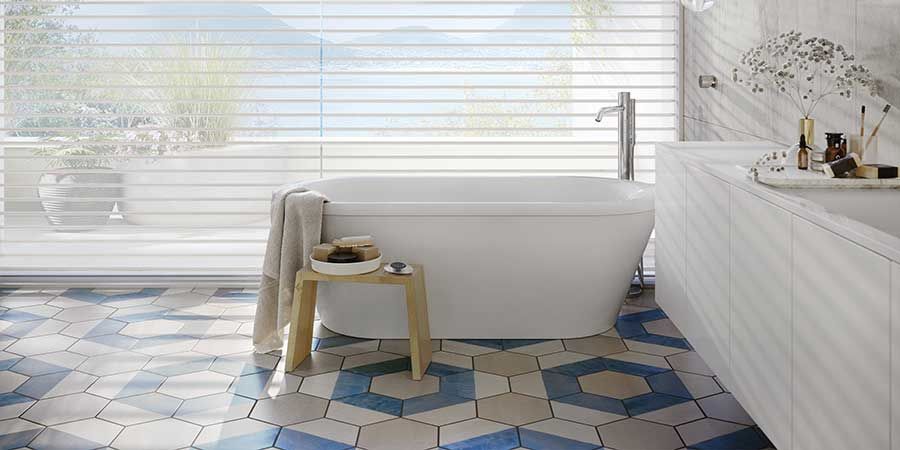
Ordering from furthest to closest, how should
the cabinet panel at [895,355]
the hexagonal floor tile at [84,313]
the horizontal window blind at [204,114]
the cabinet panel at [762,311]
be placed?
the horizontal window blind at [204,114]
the hexagonal floor tile at [84,313]
the cabinet panel at [762,311]
the cabinet panel at [895,355]

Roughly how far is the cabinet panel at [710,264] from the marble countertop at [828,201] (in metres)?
0.07

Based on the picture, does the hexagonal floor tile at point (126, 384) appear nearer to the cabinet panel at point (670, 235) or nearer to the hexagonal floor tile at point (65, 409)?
the hexagonal floor tile at point (65, 409)

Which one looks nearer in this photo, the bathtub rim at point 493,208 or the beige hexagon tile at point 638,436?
the beige hexagon tile at point 638,436

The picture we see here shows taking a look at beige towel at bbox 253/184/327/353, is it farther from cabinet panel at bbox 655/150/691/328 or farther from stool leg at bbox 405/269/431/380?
cabinet panel at bbox 655/150/691/328

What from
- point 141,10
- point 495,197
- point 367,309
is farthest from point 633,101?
point 141,10

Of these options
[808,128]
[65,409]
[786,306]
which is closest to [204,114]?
[65,409]

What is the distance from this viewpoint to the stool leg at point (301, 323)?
3291 mm

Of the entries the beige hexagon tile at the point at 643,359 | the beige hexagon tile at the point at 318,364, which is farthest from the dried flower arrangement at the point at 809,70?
the beige hexagon tile at the point at 318,364

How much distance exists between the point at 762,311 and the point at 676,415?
857 mm

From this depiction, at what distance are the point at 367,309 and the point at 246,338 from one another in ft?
1.82

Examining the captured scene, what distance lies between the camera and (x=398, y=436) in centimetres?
268

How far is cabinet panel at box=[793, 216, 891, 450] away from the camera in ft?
4.74

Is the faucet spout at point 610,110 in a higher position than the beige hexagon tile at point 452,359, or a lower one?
higher

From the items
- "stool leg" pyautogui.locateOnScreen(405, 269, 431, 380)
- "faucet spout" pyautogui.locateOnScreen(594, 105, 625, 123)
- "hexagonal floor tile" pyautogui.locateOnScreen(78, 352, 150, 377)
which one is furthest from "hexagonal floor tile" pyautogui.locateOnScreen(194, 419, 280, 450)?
"faucet spout" pyautogui.locateOnScreen(594, 105, 625, 123)
